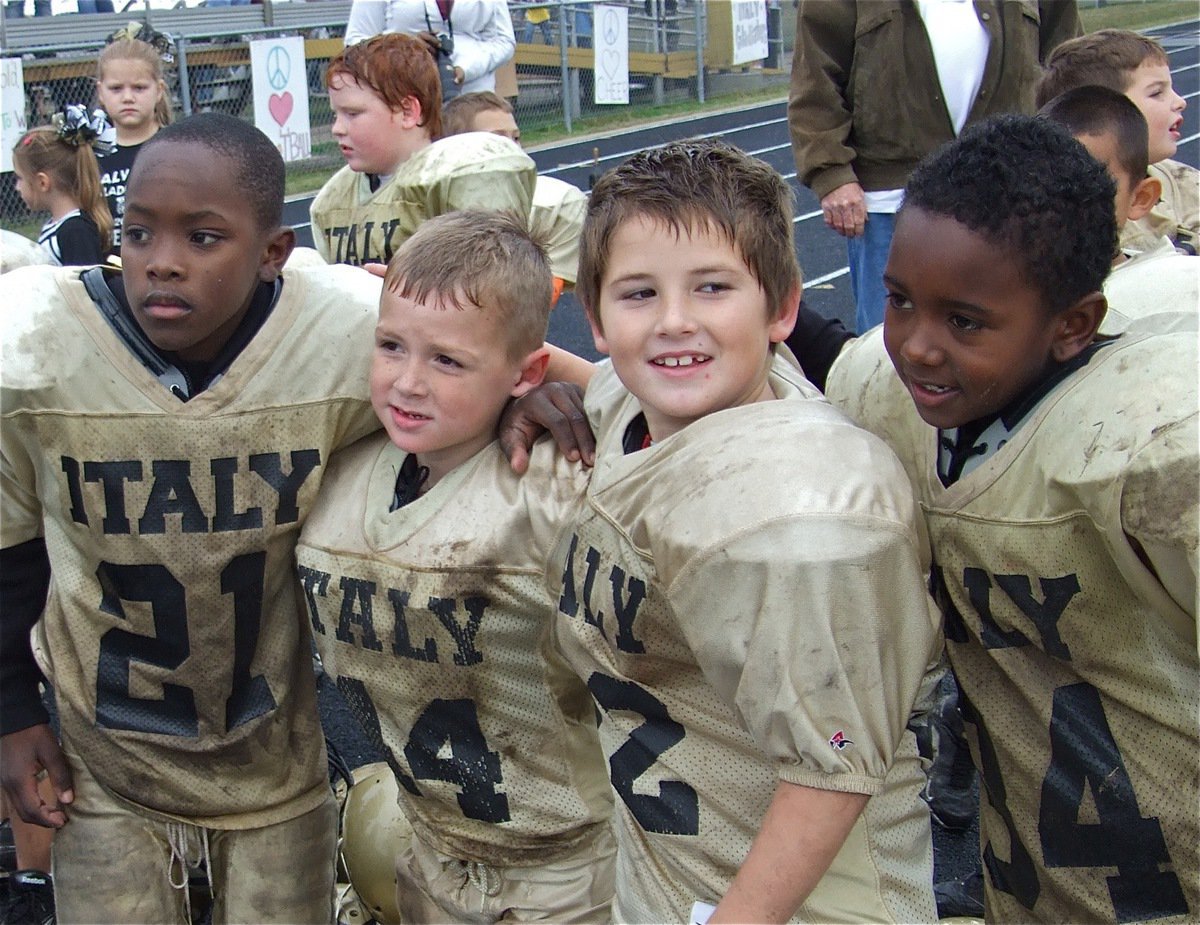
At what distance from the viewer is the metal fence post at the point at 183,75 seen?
12500 millimetres

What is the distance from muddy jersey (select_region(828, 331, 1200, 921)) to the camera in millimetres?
1749

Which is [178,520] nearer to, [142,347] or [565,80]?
[142,347]

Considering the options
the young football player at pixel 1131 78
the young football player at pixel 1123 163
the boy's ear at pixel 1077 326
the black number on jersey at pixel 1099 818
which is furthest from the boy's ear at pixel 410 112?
the black number on jersey at pixel 1099 818

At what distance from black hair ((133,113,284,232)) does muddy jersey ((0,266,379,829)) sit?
0.16m

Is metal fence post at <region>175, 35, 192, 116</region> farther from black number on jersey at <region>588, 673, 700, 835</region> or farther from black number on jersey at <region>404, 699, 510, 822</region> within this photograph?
black number on jersey at <region>588, 673, 700, 835</region>

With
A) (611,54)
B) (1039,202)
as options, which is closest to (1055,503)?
(1039,202)

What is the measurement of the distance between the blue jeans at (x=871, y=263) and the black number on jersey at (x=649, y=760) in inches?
119

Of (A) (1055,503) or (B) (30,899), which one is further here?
(B) (30,899)

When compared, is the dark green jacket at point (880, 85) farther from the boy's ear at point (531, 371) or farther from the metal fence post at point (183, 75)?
the metal fence post at point (183, 75)

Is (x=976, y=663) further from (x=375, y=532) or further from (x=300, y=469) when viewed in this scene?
(x=300, y=469)

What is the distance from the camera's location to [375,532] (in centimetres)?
250

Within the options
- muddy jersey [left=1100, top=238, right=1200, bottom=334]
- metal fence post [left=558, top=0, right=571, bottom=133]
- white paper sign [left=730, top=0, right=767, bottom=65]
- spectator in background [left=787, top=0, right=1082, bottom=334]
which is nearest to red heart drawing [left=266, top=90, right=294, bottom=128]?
metal fence post [left=558, top=0, right=571, bottom=133]

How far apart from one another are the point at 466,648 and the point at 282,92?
12.2 m

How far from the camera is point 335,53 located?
1481 cm
